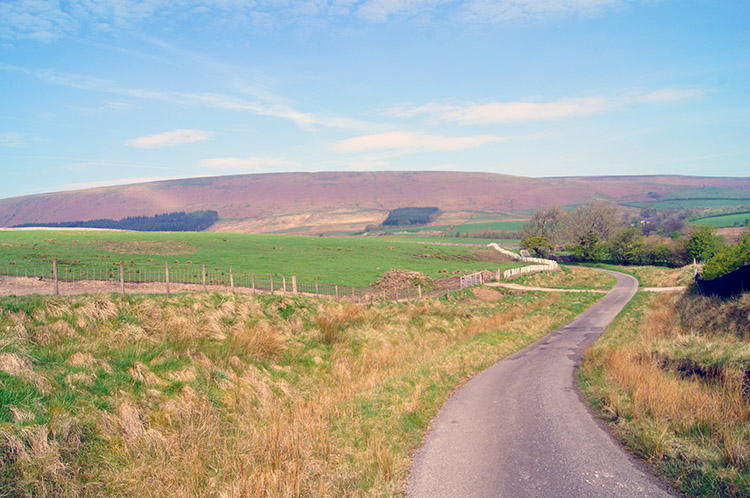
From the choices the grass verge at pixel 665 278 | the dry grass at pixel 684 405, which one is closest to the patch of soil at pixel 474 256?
the grass verge at pixel 665 278

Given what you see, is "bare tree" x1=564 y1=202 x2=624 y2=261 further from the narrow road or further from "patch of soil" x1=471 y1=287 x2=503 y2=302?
the narrow road

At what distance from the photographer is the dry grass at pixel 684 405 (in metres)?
5.67

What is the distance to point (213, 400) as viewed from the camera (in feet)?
30.7

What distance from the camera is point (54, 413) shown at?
22.7 ft

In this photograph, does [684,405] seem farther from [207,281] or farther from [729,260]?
[207,281]

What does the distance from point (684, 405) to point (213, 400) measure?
29.1ft

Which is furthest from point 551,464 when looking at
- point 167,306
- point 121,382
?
point 167,306

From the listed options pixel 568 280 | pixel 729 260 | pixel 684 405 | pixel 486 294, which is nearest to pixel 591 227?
pixel 568 280

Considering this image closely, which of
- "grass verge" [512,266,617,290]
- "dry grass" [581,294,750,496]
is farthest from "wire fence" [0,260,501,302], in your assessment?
"dry grass" [581,294,750,496]

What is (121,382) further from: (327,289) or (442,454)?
(327,289)

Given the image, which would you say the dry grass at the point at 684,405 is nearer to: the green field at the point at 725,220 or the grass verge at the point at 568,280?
the grass verge at the point at 568,280

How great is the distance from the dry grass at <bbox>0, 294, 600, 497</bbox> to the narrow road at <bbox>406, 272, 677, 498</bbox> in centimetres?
53

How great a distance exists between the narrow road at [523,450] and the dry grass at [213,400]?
53cm

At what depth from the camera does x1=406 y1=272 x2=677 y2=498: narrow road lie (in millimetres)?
5629
